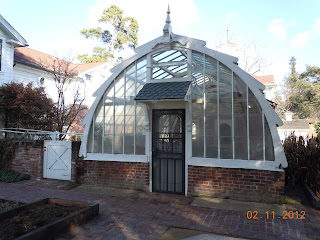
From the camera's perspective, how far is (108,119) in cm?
743

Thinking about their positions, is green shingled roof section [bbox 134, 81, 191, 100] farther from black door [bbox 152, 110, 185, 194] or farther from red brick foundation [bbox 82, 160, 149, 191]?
red brick foundation [bbox 82, 160, 149, 191]

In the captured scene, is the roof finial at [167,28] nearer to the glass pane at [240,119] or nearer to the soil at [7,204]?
the glass pane at [240,119]

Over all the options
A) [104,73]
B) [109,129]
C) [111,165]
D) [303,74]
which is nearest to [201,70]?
[109,129]

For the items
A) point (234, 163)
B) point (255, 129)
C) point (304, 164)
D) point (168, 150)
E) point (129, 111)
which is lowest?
point (304, 164)

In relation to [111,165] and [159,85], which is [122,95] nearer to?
[159,85]

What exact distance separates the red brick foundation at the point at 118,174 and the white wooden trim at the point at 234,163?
1445mm

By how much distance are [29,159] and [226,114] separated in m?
6.80

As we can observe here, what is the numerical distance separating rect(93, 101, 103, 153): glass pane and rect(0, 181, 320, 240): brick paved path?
5.38 ft

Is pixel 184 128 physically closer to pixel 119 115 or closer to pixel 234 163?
pixel 234 163

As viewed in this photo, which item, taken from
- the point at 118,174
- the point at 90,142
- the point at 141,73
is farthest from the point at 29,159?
the point at 141,73

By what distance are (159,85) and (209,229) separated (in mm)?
3812

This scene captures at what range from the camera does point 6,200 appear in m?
6.13

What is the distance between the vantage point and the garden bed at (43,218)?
3.85 m

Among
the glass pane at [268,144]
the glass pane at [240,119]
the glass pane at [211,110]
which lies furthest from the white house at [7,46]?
the glass pane at [268,144]
